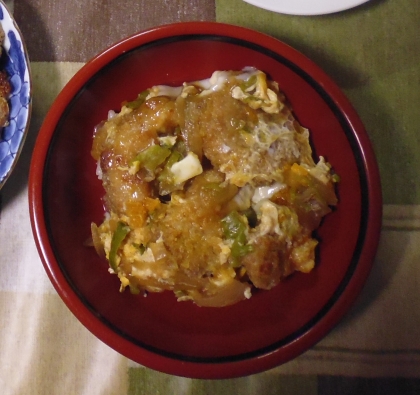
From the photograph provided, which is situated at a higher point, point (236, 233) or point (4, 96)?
point (4, 96)

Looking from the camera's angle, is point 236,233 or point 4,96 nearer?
point 236,233

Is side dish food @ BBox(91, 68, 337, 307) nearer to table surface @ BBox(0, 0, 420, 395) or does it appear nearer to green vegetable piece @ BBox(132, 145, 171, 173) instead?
green vegetable piece @ BBox(132, 145, 171, 173)

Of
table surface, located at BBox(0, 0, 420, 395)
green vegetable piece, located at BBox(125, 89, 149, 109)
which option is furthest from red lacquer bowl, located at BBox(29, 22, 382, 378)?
table surface, located at BBox(0, 0, 420, 395)

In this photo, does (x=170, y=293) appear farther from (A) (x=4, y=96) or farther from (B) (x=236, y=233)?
(A) (x=4, y=96)

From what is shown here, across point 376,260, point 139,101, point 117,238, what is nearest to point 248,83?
point 139,101

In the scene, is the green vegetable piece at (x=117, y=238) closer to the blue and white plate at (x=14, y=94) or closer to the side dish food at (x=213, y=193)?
the side dish food at (x=213, y=193)

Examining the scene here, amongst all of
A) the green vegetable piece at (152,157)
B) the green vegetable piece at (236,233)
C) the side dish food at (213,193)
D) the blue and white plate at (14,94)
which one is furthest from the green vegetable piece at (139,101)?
the green vegetable piece at (236,233)

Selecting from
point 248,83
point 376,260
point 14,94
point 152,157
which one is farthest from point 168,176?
point 376,260

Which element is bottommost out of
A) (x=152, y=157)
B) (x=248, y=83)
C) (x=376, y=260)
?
(x=376, y=260)
